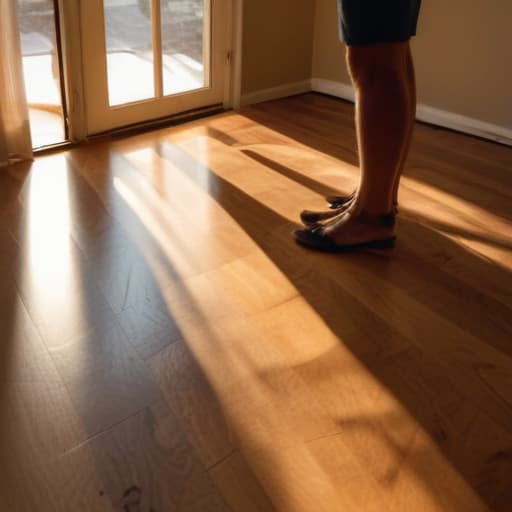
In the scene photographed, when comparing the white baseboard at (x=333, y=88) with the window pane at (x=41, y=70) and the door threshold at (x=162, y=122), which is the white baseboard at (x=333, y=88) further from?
the window pane at (x=41, y=70)

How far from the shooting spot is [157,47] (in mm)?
2398

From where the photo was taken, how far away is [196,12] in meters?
2.52

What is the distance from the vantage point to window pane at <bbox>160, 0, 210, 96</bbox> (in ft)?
7.97

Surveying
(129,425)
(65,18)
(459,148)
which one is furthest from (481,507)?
(65,18)

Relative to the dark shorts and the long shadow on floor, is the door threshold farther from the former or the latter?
the dark shorts

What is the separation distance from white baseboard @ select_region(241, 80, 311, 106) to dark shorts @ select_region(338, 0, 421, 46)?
1.51 meters

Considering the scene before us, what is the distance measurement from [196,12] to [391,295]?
1.64 meters

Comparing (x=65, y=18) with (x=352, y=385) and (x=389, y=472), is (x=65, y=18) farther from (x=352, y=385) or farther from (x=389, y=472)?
(x=389, y=472)

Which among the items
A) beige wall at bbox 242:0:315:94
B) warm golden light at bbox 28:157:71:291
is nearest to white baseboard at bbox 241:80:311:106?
beige wall at bbox 242:0:315:94

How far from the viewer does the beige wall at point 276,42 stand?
9.04 feet

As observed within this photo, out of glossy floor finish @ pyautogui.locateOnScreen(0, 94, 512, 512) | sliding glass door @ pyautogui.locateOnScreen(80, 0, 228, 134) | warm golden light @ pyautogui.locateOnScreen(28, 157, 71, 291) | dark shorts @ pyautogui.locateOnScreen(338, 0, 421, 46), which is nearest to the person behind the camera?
glossy floor finish @ pyautogui.locateOnScreen(0, 94, 512, 512)

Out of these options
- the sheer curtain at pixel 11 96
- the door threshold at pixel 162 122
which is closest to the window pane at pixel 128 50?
the door threshold at pixel 162 122

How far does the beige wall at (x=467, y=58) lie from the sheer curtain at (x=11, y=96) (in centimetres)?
160

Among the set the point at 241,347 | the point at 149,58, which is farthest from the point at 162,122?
the point at 241,347
